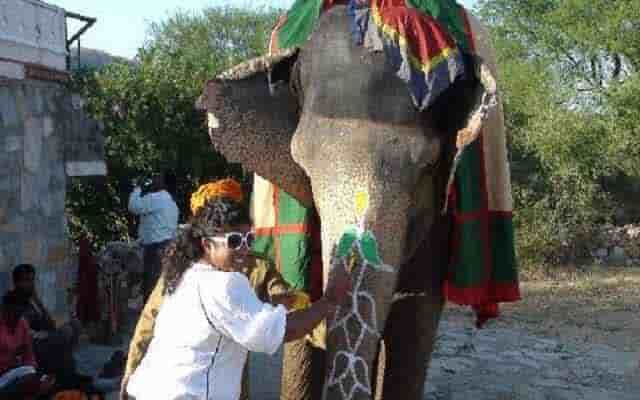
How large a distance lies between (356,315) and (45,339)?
291cm

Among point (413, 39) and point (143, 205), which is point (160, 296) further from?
point (143, 205)

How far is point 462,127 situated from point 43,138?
4.22m

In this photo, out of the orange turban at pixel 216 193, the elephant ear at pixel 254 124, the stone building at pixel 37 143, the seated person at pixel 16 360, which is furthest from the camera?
the stone building at pixel 37 143

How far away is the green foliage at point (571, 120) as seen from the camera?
13773mm

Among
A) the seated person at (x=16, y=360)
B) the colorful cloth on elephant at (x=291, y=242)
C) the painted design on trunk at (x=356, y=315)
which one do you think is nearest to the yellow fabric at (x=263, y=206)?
the colorful cloth on elephant at (x=291, y=242)

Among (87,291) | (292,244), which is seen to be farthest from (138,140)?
(292,244)

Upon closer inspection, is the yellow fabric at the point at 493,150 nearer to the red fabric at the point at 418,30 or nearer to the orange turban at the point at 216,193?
the red fabric at the point at 418,30

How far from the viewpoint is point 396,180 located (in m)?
3.55

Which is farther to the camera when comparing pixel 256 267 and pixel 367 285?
pixel 256 267

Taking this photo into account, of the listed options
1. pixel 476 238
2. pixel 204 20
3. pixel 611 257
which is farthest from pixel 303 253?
pixel 204 20

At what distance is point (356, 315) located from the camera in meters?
3.36

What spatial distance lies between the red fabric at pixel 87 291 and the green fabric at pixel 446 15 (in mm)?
4247

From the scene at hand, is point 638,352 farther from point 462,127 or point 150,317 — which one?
point 150,317

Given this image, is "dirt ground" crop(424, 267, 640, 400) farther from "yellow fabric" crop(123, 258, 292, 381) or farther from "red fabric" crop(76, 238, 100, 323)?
"yellow fabric" crop(123, 258, 292, 381)
